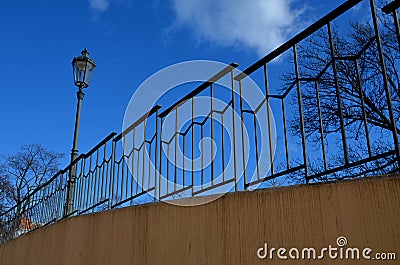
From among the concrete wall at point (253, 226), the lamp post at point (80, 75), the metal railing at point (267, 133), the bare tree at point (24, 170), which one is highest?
the bare tree at point (24, 170)

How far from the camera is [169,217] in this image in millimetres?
2914

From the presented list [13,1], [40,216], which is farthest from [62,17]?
[40,216]

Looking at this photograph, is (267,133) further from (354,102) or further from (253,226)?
(354,102)

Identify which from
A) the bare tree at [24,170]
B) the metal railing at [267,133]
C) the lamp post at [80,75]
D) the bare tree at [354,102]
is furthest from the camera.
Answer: the bare tree at [24,170]

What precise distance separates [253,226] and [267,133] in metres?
0.72

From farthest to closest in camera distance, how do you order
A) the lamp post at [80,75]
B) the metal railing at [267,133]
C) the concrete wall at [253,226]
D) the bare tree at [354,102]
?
1. the lamp post at [80,75]
2. the bare tree at [354,102]
3. the metal railing at [267,133]
4. the concrete wall at [253,226]

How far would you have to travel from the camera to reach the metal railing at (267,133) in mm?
2354

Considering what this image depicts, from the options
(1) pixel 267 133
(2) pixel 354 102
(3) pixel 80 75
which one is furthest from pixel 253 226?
(3) pixel 80 75

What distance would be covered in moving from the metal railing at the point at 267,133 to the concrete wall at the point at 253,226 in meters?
0.23

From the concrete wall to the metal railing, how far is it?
0.74 feet

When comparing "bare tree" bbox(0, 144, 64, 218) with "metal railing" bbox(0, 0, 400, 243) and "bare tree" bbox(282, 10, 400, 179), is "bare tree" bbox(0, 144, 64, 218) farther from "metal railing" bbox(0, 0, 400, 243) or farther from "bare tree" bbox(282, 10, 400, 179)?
"bare tree" bbox(282, 10, 400, 179)

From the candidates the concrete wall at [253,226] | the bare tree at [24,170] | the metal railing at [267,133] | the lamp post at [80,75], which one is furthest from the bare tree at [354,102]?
the bare tree at [24,170]

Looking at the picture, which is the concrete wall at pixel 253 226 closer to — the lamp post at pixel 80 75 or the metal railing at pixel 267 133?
the metal railing at pixel 267 133

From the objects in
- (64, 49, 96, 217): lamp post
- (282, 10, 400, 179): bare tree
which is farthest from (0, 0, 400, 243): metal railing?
(64, 49, 96, 217): lamp post
